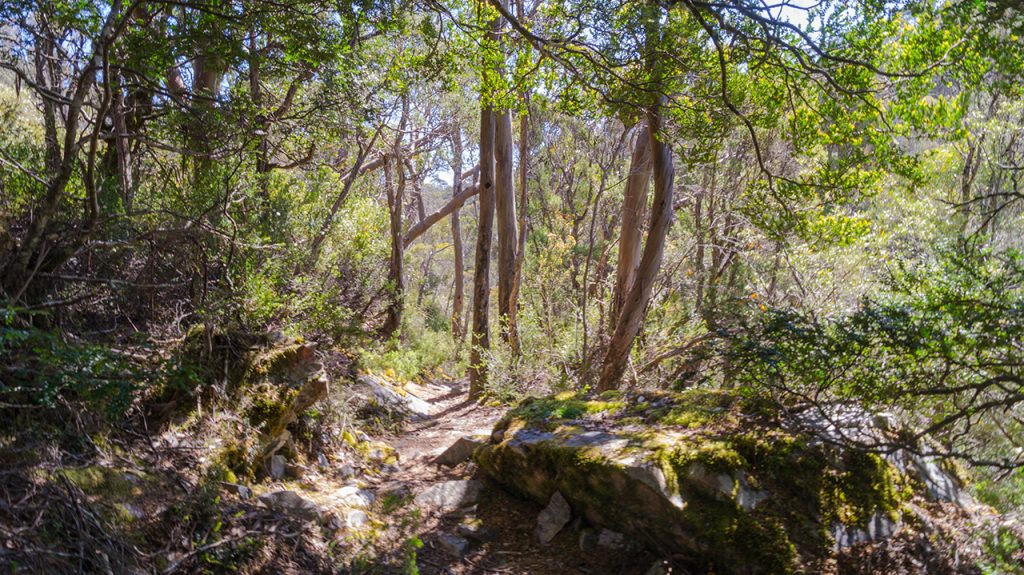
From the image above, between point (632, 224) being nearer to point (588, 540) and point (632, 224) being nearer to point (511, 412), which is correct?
point (511, 412)

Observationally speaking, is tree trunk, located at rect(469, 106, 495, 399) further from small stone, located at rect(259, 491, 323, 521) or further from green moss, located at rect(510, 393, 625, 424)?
small stone, located at rect(259, 491, 323, 521)

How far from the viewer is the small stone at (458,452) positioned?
5.42 meters

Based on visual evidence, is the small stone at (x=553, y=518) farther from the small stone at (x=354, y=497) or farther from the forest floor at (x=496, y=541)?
the small stone at (x=354, y=497)

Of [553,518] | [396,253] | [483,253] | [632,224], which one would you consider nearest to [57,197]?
[553,518]

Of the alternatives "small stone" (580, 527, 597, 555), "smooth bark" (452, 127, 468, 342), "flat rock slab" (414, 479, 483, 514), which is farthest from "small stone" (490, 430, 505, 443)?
"smooth bark" (452, 127, 468, 342)

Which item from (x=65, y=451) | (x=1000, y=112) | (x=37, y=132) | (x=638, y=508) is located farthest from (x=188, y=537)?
(x=1000, y=112)

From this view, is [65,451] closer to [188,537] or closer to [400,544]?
[188,537]

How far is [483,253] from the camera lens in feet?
33.5

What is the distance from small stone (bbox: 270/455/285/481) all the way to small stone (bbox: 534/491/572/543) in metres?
2.00

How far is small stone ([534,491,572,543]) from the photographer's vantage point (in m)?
3.95

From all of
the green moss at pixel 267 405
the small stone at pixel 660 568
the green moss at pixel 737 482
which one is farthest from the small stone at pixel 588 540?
the green moss at pixel 267 405

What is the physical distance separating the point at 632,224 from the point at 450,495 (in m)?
5.28

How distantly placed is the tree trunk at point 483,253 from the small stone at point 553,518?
17.5 feet

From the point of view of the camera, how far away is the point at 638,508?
3.51 meters
